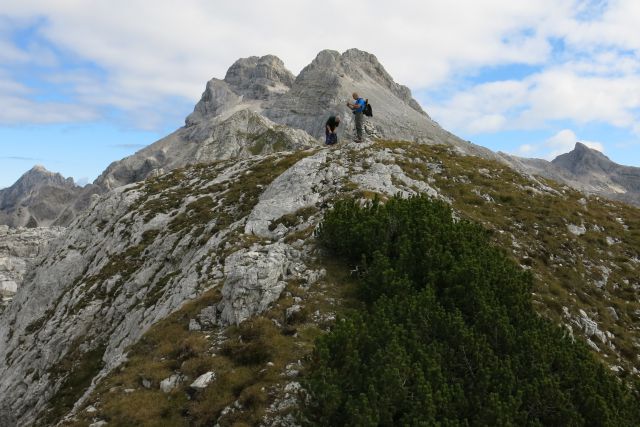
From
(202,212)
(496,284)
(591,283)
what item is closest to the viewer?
(496,284)

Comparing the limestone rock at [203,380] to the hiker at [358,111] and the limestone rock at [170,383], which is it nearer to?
the limestone rock at [170,383]

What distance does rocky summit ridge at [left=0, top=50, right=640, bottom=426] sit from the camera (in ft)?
41.0

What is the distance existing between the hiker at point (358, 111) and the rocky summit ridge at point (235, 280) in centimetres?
240

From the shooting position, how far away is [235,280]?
602 inches

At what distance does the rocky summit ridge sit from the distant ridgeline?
6.10 ft

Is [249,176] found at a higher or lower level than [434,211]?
higher

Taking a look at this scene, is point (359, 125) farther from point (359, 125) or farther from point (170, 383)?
point (170, 383)

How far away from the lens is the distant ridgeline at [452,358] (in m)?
9.02

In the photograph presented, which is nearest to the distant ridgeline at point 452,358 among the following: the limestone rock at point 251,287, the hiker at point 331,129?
the limestone rock at point 251,287

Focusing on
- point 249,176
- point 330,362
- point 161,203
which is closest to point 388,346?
point 330,362

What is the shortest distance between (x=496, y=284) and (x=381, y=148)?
18212 millimetres

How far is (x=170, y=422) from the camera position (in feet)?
36.3

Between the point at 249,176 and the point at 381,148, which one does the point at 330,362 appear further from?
the point at 249,176

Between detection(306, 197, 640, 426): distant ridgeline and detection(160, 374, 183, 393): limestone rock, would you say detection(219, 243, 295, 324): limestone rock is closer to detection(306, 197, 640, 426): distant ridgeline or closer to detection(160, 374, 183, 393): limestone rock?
detection(160, 374, 183, 393): limestone rock
